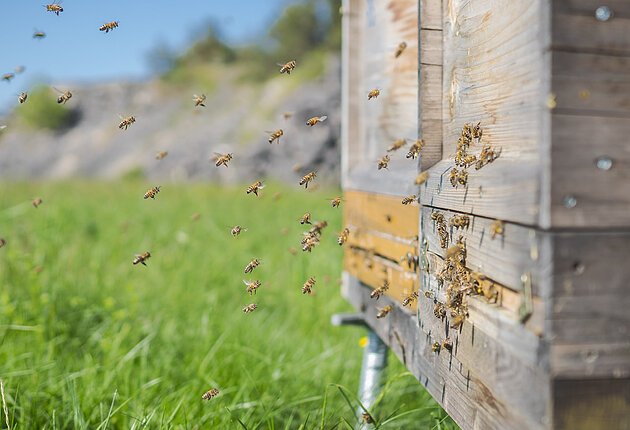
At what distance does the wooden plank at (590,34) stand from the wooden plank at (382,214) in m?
1.06

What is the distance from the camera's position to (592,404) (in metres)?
1.50

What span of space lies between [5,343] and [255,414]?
1.73 meters

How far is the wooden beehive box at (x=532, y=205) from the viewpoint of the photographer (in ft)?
4.80

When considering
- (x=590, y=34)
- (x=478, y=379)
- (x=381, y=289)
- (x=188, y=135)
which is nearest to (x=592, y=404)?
(x=478, y=379)

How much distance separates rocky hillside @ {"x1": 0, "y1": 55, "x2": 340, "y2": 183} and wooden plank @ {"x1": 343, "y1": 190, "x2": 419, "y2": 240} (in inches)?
294

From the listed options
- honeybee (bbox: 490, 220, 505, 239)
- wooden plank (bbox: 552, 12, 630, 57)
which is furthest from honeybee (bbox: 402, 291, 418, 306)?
wooden plank (bbox: 552, 12, 630, 57)

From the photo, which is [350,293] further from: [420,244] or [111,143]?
[111,143]

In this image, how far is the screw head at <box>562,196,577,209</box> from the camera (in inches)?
56.9

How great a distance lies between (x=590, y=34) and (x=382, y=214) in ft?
4.88

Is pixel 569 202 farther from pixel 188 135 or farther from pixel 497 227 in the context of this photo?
pixel 188 135

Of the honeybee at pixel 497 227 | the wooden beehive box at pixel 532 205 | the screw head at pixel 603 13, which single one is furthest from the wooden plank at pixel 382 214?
the screw head at pixel 603 13

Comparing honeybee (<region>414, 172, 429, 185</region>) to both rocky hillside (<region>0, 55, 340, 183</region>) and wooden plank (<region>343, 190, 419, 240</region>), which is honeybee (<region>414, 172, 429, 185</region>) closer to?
wooden plank (<region>343, 190, 419, 240</region>)

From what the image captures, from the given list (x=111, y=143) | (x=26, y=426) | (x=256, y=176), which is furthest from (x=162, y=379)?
(x=111, y=143)

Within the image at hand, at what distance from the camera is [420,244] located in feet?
7.65
